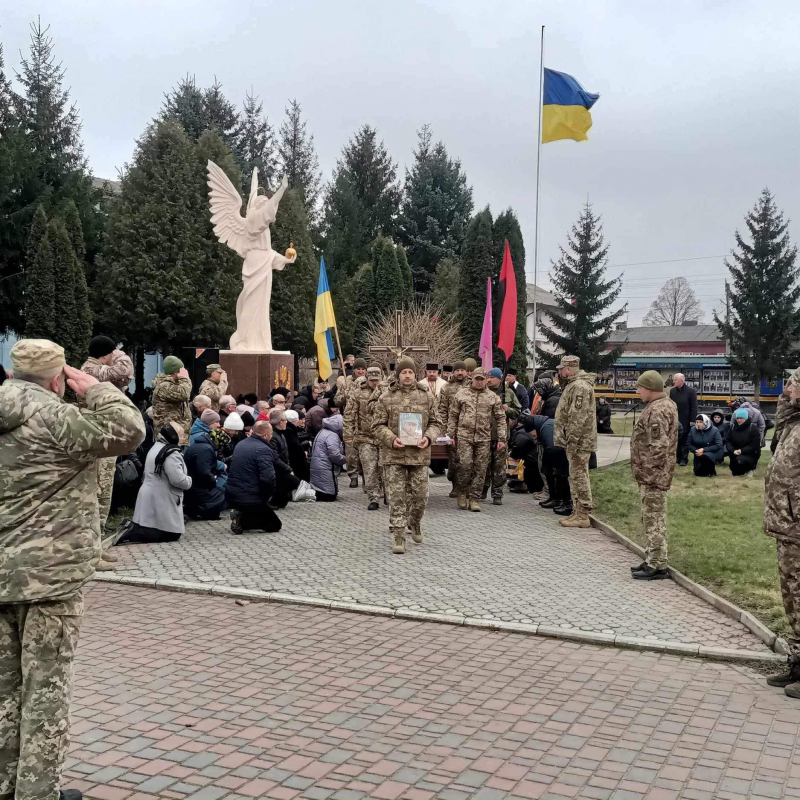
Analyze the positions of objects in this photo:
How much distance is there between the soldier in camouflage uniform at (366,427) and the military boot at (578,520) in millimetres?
2853

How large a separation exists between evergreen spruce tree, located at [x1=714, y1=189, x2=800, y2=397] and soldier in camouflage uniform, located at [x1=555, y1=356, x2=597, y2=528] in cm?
3876

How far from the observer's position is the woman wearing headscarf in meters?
17.4

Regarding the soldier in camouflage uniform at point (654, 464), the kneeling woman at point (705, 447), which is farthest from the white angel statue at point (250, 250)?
the soldier in camouflage uniform at point (654, 464)

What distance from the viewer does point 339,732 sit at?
197 inches

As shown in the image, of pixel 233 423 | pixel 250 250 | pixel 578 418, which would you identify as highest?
pixel 250 250

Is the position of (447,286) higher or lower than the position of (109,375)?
higher

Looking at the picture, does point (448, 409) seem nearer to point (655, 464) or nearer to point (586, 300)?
point (655, 464)

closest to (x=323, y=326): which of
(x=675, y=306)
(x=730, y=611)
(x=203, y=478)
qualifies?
(x=203, y=478)

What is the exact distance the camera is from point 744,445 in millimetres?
17562

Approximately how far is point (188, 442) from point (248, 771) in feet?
24.4

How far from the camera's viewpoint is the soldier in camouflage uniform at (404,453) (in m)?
9.91

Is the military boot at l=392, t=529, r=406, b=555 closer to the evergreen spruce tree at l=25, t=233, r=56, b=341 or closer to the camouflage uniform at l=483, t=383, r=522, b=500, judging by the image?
the camouflage uniform at l=483, t=383, r=522, b=500

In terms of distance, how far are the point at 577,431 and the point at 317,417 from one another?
578cm

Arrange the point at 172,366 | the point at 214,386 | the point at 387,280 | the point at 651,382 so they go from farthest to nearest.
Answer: the point at 387,280 < the point at 214,386 < the point at 172,366 < the point at 651,382
